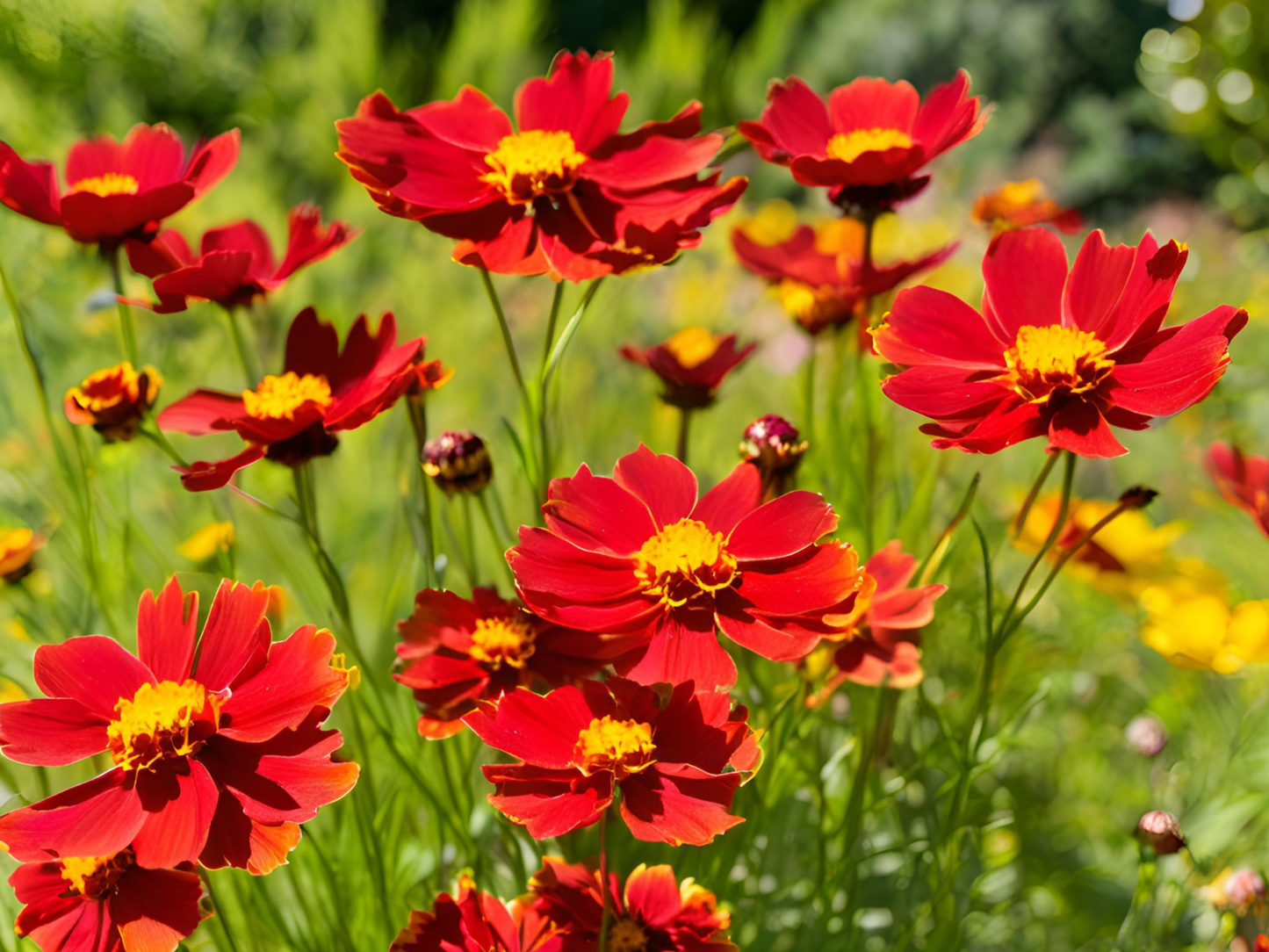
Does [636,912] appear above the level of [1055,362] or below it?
below

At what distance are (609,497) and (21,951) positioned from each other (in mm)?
358

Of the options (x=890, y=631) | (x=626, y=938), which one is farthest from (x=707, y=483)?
(x=626, y=938)

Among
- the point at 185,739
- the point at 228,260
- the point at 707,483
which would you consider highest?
the point at 228,260

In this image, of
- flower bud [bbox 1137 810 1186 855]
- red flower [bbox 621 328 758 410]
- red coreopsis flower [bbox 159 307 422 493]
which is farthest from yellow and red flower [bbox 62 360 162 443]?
flower bud [bbox 1137 810 1186 855]

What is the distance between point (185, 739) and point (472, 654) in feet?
0.38

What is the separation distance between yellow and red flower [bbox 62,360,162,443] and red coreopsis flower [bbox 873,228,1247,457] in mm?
339

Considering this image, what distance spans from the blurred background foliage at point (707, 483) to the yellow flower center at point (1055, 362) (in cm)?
18

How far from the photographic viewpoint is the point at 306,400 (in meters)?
0.41

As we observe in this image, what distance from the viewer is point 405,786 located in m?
0.53

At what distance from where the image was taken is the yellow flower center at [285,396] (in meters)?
0.41

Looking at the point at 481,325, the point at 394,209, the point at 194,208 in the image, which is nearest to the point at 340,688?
the point at 394,209

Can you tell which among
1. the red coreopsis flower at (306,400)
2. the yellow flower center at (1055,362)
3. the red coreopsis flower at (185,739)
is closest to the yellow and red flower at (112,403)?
the red coreopsis flower at (306,400)

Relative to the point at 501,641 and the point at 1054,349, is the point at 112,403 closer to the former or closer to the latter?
the point at 501,641

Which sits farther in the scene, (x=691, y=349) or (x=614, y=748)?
(x=691, y=349)
